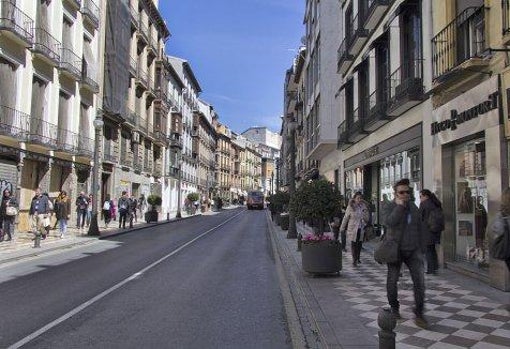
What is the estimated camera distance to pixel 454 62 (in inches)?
428

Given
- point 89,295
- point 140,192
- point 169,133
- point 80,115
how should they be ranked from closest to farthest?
point 89,295, point 80,115, point 140,192, point 169,133

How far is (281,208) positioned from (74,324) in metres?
24.4

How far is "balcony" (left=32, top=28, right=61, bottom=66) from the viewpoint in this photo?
22.6 meters

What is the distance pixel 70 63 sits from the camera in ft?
86.9

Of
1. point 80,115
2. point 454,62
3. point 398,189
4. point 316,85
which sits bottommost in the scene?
point 398,189

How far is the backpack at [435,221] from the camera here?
10367 millimetres

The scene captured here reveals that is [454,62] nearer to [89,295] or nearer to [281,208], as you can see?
[89,295]

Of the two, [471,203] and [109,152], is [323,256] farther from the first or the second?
[109,152]

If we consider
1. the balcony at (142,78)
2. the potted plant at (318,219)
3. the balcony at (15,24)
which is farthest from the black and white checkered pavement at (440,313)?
the balcony at (142,78)

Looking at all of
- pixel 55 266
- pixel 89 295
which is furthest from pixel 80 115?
A: pixel 89 295

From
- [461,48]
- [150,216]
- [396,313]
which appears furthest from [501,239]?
[150,216]

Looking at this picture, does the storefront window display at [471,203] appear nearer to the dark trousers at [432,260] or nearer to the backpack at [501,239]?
the dark trousers at [432,260]

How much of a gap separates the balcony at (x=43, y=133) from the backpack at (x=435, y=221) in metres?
17.5

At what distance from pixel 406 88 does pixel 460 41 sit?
2.70 metres
